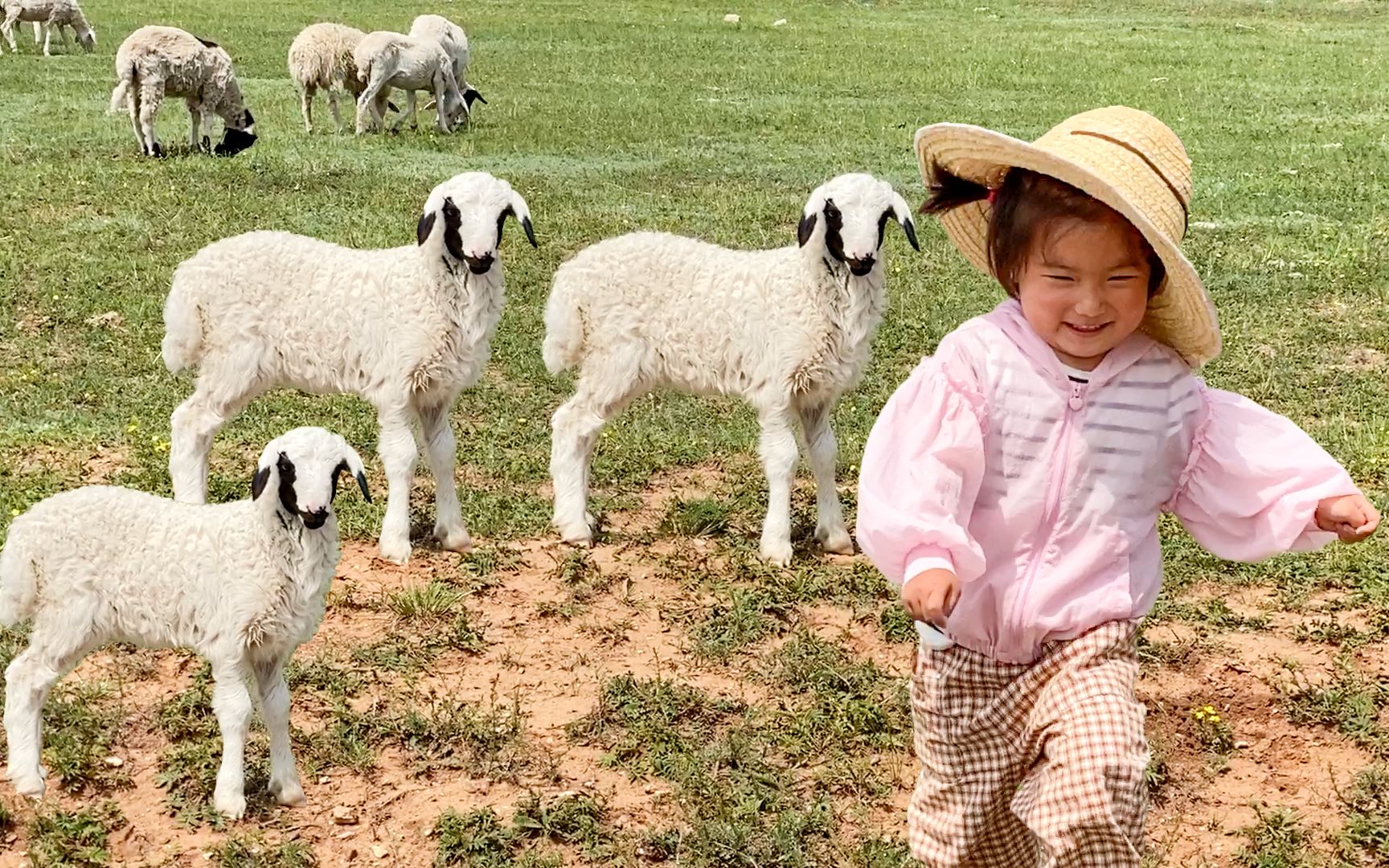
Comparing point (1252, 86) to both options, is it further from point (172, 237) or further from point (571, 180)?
point (172, 237)

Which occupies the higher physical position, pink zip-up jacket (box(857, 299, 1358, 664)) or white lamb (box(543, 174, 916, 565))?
pink zip-up jacket (box(857, 299, 1358, 664))

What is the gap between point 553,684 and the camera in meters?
5.36

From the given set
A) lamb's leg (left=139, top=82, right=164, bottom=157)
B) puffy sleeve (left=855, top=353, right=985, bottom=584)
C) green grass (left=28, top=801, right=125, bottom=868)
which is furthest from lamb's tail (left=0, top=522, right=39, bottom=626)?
lamb's leg (left=139, top=82, right=164, bottom=157)

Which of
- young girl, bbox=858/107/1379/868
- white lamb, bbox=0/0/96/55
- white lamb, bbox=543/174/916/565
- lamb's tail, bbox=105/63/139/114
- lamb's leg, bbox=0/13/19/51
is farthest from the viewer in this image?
lamb's leg, bbox=0/13/19/51

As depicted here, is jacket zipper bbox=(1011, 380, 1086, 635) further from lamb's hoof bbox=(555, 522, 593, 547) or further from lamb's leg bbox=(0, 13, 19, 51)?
lamb's leg bbox=(0, 13, 19, 51)

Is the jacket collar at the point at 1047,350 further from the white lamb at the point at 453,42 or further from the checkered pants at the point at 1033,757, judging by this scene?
the white lamb at the point at 453,42

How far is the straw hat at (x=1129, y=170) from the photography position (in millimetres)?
2992

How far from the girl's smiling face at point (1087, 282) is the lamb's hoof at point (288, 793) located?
2.68 meters

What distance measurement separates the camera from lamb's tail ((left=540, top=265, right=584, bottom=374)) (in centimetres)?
678

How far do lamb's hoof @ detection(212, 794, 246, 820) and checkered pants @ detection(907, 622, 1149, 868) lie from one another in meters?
2.05

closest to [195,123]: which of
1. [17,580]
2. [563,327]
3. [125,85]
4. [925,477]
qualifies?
[125,85]

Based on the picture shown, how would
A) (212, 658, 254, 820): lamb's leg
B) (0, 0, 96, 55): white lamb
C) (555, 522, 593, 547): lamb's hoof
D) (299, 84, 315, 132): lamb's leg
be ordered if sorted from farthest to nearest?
1. (0, 0, 96, 55): white lamb
2. (299, 84, 315, 132): lamb's leg
3. (555, 522, 593, 547): lamb's hoof
4. (212, 658, 254, 820): lamb's leg

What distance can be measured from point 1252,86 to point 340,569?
1899 centimetres

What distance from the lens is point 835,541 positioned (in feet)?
22.1
